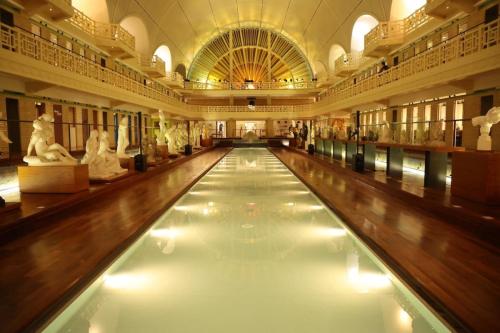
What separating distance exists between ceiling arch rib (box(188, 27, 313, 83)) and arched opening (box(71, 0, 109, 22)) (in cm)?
1817

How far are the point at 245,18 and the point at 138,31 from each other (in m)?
14.3

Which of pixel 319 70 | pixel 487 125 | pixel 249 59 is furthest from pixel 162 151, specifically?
pixel 249 59

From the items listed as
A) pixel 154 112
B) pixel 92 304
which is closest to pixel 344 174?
pixel 92 304

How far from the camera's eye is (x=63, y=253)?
3752 mm

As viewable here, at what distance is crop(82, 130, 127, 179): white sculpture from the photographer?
314 inches

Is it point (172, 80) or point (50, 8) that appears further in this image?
point (172, 80)

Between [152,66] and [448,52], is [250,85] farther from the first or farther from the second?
[448,52]

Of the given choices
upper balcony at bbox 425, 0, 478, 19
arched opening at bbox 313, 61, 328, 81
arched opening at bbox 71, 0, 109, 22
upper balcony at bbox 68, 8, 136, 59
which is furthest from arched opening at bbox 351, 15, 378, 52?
arched opening at bbox 71, 0, 109, 22

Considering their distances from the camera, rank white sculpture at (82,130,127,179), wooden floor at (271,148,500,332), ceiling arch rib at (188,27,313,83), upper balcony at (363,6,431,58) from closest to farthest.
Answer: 1. wooden floor at (271,148,500,332)
2. white sculpture at (82,130,127,179)
3. upper balcony at (363,6,431,58)
4. ceiling arch rib at (188,27,313,83)

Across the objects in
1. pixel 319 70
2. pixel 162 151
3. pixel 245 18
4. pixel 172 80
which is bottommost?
pixel 162 151

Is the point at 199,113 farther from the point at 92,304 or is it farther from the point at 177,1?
the point at 92,304

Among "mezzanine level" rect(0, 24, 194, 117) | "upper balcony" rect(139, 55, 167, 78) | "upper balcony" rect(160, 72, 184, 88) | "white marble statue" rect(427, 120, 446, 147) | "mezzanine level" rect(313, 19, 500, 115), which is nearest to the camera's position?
"white marble statue" rect(427, 120, 446, 147)

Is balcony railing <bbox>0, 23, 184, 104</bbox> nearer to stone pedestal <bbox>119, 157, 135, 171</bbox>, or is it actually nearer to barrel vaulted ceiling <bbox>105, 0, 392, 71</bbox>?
stone pedestal <bbox>119, 157, 135, 171</bbox>

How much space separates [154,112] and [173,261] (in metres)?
21.4
